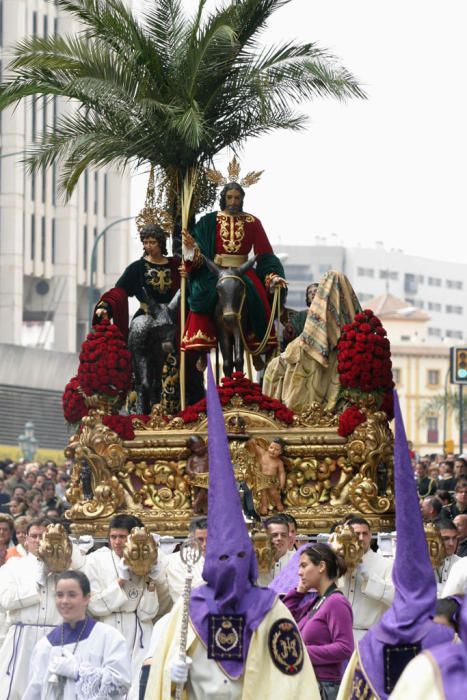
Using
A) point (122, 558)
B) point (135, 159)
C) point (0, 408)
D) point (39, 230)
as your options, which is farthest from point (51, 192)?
point (122, 558)

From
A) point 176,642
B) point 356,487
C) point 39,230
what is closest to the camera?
point 176,642

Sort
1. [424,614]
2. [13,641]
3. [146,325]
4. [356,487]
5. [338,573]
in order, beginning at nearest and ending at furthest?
[424,614]
[338,573]
[13,641]
[356,487]
[146,325]

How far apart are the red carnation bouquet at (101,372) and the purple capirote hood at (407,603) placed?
8712 millimetres

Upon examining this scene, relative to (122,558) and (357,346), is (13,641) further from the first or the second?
(357,346)

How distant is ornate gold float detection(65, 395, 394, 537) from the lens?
16719 millimetres

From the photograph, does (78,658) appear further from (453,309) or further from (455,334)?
(453,309)

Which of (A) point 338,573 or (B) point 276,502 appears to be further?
(B) point 276,502

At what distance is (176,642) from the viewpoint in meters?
9.23

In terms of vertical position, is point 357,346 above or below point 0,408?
below

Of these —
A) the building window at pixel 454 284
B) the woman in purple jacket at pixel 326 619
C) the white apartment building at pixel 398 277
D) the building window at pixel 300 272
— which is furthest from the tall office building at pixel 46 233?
the building window at pixel 454 284

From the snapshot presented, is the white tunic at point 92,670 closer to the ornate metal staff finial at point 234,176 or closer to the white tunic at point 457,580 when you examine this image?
the white tunic at point 457,580

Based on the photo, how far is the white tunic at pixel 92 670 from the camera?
390 inches

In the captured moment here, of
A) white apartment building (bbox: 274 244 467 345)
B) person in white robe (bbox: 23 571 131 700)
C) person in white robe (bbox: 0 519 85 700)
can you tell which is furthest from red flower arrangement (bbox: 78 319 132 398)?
white apartment building (bbox: 274 244 467 345)

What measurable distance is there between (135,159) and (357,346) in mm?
3478
